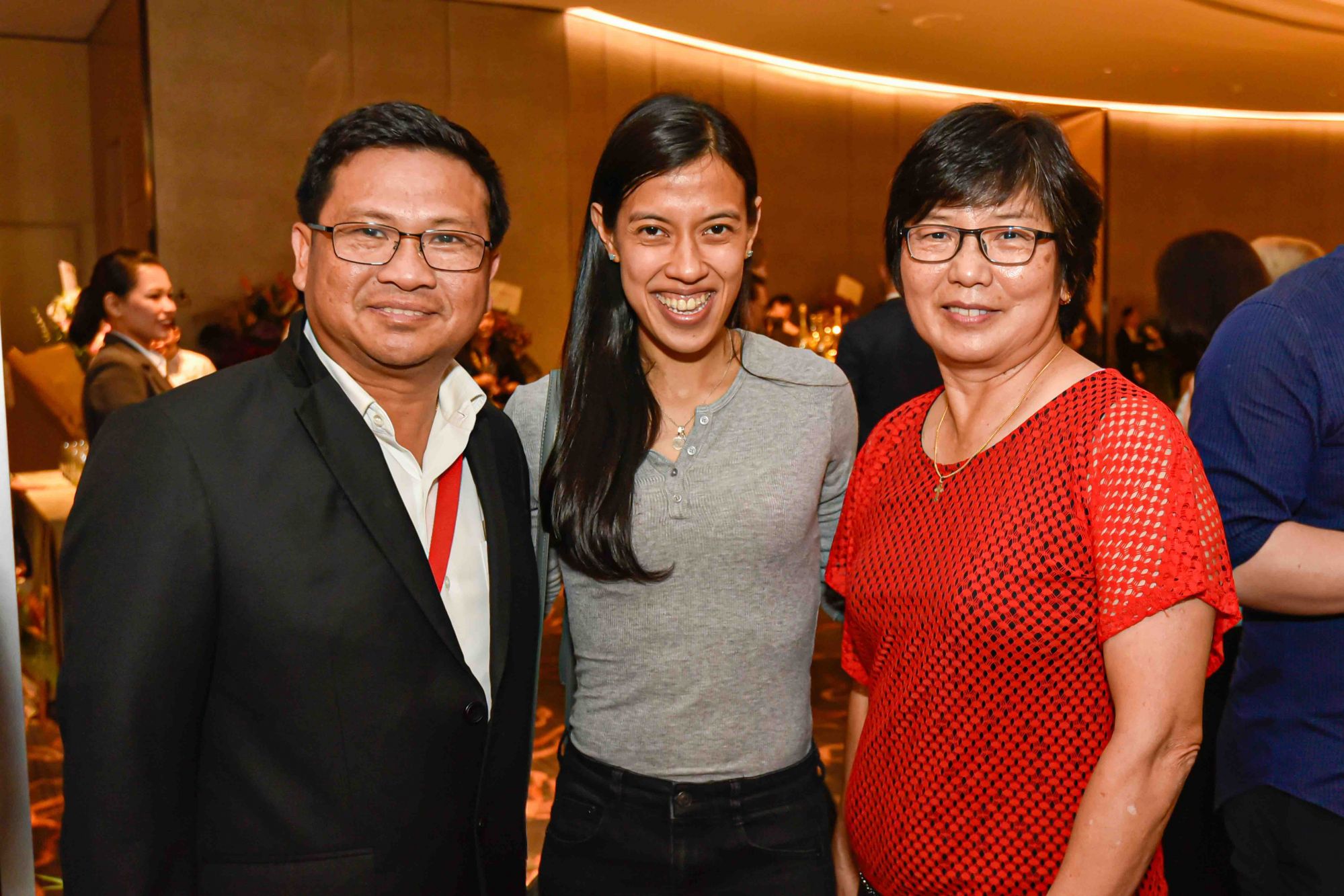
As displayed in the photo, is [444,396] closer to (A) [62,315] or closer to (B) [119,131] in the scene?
(A) [62,315]

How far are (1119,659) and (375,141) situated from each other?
3.85ft

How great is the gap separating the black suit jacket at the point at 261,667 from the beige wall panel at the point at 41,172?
590 centimetres

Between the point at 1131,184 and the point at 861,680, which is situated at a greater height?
the point at 1131,184

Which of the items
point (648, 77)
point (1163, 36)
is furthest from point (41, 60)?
point (1163, 36)

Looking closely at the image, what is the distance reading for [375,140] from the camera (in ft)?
4.86

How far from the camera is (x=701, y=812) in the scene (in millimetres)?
1662

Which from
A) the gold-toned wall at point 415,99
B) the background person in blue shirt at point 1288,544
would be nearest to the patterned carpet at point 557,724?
the background person in blue shirt at point 1288,544

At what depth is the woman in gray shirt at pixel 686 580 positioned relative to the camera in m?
1.67

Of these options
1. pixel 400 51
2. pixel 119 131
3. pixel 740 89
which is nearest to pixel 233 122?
pixel 119 131

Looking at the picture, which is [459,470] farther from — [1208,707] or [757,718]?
[1208,707]

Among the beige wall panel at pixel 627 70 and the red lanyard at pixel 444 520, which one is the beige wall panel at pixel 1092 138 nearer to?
the beige wall panel at pixel 627 70

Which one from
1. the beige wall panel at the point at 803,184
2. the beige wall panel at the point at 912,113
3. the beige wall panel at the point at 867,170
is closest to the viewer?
the beige wall panel at the point at 803,184

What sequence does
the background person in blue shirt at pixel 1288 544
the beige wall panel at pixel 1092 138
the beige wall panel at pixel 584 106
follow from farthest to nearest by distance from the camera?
the beige wall panel at pixel 1092 138 < the beige wall panel at pixel 584 106 < the background person in blue shirt at pixel 1288 544

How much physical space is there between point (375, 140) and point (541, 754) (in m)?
3.04
